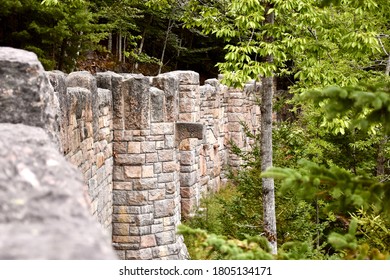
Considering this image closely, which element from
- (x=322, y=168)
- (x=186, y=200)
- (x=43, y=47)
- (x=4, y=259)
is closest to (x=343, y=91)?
(x=322, y=168)

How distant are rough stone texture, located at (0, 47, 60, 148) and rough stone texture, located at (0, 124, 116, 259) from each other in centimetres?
62

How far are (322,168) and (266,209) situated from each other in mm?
5627

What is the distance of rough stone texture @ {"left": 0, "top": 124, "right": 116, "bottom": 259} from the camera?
1.34 meters

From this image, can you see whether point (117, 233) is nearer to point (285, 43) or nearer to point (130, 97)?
point (130, 97)

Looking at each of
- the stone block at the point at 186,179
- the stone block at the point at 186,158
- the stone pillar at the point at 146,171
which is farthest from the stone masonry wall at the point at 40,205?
the stone block at the point at 186,179

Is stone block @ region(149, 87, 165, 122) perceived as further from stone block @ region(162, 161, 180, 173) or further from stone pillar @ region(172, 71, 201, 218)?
stone pillar @ region(172, 71, 201, 218)

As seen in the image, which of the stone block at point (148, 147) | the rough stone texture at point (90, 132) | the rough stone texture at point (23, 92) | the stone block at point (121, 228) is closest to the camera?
the rough stone texture at point (23, 92)

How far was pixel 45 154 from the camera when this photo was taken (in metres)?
1.99

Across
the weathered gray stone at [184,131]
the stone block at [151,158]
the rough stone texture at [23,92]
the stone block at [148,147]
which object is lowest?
the stone block at [151,158]

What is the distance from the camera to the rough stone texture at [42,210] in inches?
52.9

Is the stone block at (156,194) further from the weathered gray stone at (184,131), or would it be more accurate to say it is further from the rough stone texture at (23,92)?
the rough stone texture at (23,92)

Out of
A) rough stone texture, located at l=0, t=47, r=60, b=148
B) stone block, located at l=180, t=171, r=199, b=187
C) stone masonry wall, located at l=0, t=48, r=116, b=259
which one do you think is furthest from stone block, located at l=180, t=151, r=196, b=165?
stone masonry wall, located at l=0, t=48, r=116, b=259

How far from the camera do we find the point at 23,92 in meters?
2.78

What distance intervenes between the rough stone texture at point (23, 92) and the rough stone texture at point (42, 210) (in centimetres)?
62
